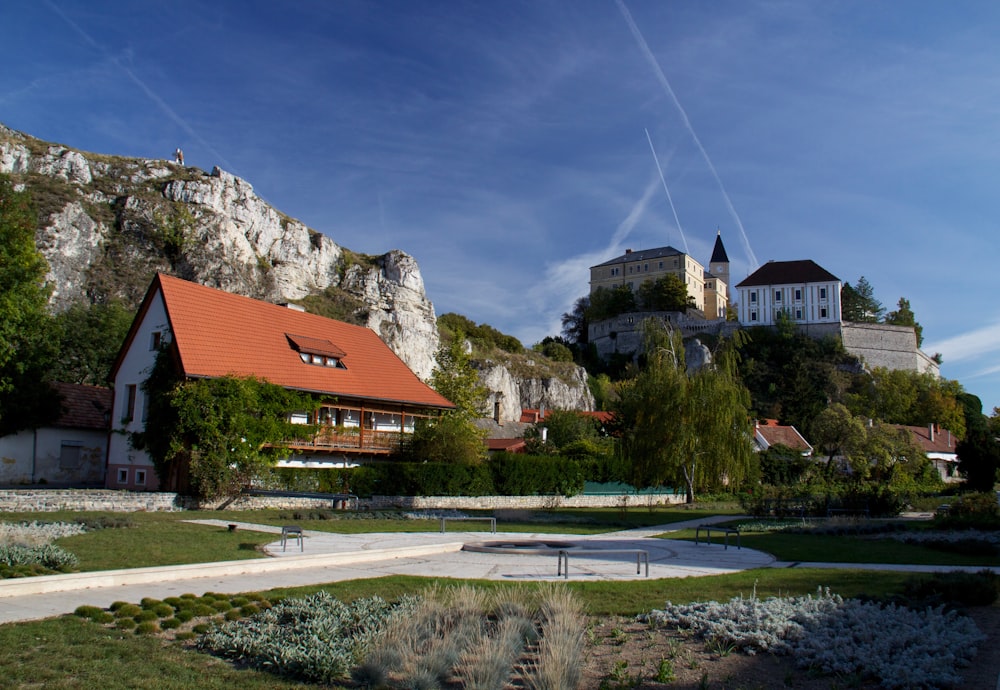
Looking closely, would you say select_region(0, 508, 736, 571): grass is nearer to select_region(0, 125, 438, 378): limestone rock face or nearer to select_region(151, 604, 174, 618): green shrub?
select_region(151, 604, 174, 618): green shrub

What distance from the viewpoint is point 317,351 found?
117 feet

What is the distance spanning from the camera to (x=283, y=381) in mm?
31562

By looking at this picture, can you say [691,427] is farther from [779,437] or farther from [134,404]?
[779,437]

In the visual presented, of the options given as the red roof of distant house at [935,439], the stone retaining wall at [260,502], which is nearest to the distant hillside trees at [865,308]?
the red roof of distant house at [935,439]

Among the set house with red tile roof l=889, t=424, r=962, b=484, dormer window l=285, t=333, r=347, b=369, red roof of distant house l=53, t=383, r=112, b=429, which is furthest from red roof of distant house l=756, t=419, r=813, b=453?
red roof of distant house l=53, t=383, r=112, b=429

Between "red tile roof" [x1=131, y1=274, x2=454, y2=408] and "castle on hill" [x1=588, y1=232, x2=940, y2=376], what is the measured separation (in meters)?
53.2

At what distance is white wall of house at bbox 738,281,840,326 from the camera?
10081 cm

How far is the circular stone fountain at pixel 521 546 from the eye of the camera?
48.8ft

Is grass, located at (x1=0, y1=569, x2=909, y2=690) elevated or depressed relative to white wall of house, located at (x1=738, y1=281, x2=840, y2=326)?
depressed

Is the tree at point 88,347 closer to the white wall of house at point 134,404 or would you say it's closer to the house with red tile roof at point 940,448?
the white wall of house at point 134,404

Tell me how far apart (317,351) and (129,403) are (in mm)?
8622

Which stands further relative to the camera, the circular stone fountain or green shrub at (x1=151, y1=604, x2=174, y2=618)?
the circular stone fountain

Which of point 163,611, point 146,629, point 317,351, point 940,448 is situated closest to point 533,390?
point 940,448

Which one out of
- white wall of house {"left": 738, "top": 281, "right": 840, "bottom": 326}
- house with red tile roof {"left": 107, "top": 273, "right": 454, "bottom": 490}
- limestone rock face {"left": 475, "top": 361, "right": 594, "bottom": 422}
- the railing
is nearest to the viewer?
house with red tile roof {"left": 107, "top": 273, "right": 454, "bottom": 490}
